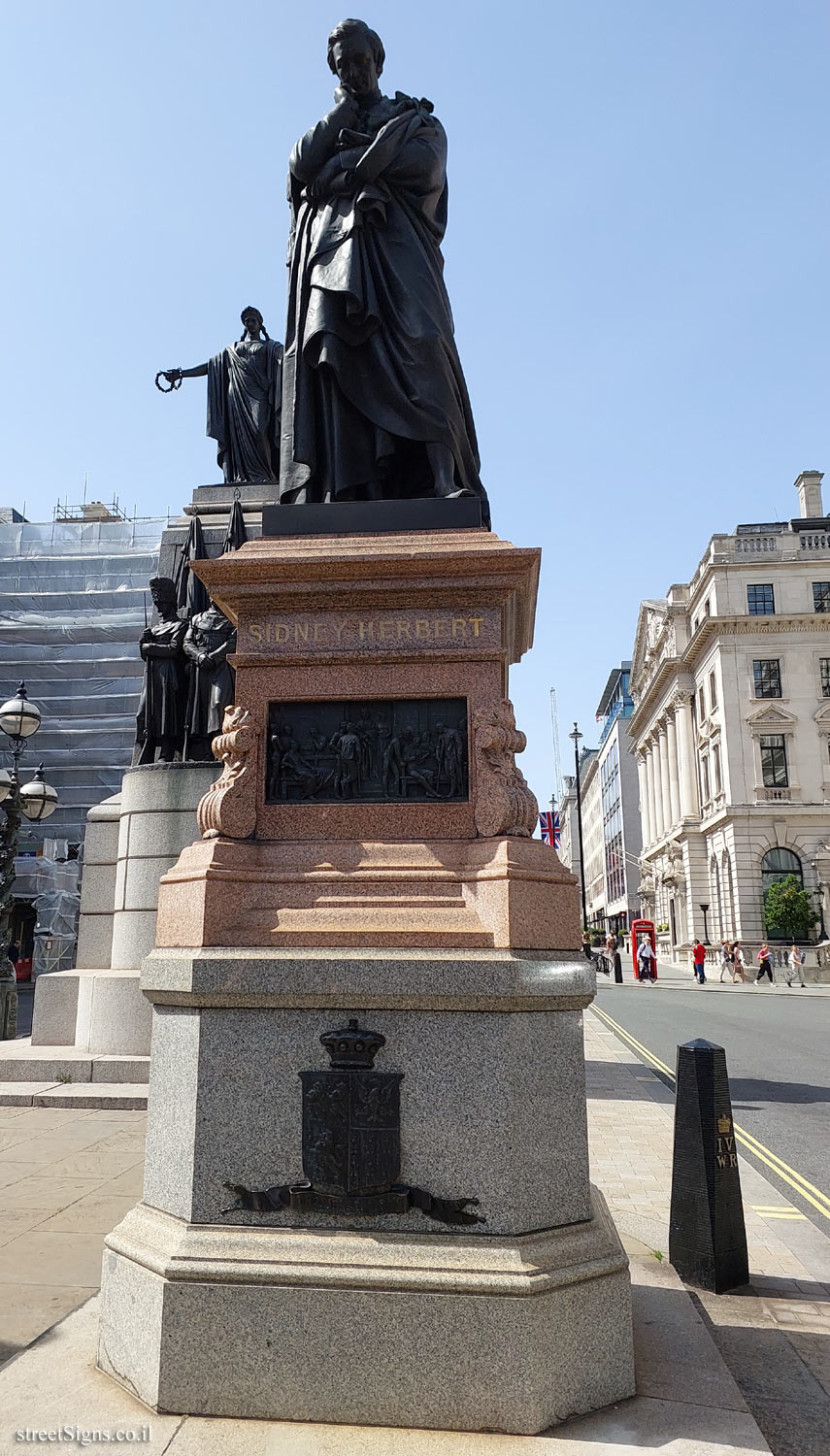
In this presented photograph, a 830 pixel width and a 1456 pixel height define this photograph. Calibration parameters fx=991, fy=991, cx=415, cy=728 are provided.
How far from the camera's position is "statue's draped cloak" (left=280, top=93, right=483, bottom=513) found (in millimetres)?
5387

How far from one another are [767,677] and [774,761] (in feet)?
17.0

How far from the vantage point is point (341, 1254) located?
3.56 m

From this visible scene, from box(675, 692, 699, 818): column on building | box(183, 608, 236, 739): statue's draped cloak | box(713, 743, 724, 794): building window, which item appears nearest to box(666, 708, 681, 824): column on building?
box(675, 692, 699, 818): column on building

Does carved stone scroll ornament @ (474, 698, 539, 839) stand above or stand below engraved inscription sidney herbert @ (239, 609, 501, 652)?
below

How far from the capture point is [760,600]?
60.1 meters

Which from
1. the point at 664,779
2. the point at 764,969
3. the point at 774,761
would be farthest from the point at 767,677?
the point at 764,969

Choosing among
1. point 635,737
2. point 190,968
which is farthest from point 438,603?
point 635,737

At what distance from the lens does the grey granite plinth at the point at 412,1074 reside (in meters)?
3.68

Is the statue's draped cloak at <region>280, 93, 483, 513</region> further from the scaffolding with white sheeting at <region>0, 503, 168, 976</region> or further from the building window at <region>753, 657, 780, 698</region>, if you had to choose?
the building window at <region>753, 657, 780, 698</region>

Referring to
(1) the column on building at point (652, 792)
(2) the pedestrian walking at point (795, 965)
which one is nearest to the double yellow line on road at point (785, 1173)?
(2) the pedestrian walking at point (795, 965)

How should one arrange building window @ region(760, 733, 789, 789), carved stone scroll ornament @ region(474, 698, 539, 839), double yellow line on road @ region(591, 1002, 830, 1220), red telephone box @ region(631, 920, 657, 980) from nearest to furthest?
1. carved stone scroll ornament @ region(474, 698, 539, 839)
2. double yellow line on road @ region(591, 1002, 830, 1220)
3. red telephone box @ region(631, 920, 657, 980)
4. building window @ region(760, 733, 789, 789)

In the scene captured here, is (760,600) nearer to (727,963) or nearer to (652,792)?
(727,963)

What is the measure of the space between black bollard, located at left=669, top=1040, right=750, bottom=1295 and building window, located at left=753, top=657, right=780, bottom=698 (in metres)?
56.8

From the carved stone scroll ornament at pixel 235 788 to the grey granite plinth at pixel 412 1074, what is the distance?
66 cm
